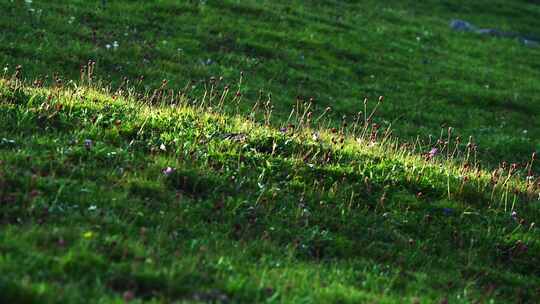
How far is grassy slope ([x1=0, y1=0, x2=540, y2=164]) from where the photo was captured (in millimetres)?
19688

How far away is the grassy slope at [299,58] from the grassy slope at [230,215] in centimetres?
821

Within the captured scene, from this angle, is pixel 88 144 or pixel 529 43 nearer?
pixel 88 144

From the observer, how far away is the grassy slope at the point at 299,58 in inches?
775

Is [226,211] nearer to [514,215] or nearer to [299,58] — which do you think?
[514,215]

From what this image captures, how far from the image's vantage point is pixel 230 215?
26.9 feet

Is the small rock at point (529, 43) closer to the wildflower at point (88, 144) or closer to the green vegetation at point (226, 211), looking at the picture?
the green vegetation at point (226, 211)

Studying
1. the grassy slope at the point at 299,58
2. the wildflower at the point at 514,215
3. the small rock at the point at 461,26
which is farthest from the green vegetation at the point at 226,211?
the small rock at the point at 461,26

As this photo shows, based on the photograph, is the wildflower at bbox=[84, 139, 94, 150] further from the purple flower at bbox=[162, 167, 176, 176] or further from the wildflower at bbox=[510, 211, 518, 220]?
the wildflower at bbox=[510, 211, 518, 220]

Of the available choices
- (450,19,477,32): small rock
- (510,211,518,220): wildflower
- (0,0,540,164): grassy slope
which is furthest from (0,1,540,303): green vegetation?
(450,19,477,32): small rock

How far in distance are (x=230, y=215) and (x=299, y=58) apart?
1697 cm

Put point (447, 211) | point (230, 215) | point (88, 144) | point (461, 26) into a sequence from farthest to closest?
point (461, 26) < point (447, 211) < point (88, 144) < point (230, 215)

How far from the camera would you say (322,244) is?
816cm

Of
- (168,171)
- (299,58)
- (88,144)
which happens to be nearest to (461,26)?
(299,58)

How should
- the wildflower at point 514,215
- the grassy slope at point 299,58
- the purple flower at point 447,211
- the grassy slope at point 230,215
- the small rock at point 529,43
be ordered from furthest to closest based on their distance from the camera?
the small rock at point 529,43, the grassy slope at point 299,58, the wildflower at point 514,215, the purple flower at point 447,211, the grassy slope at point 230,215
